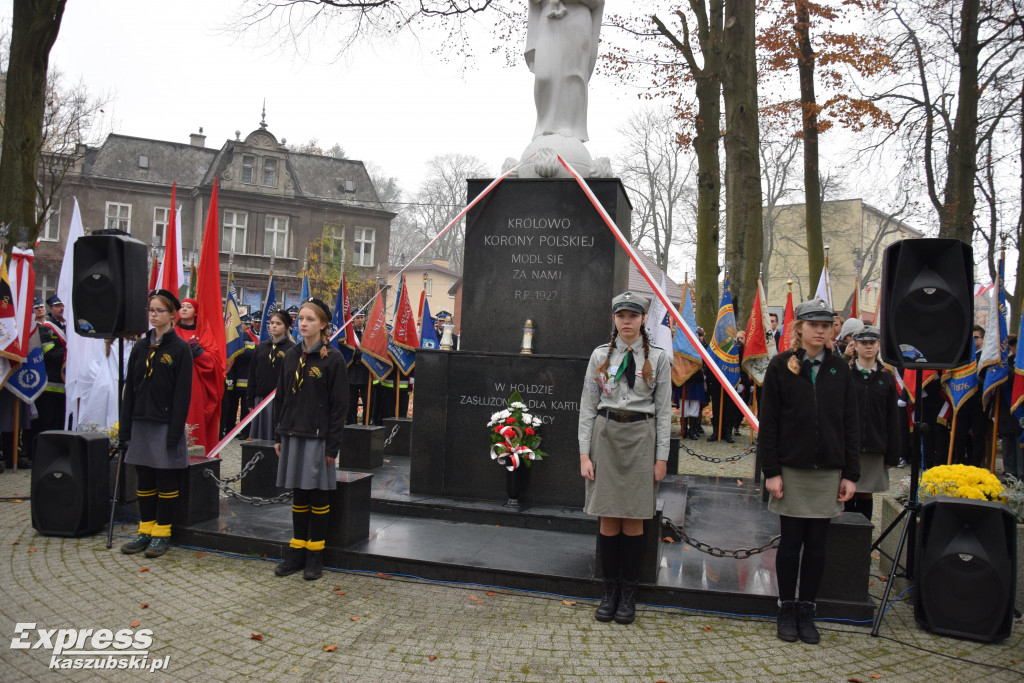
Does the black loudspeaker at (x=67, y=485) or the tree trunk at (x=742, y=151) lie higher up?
the tree trunk at (x=742, y=151)

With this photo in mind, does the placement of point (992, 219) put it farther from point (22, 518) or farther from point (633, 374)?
point (22, 518)

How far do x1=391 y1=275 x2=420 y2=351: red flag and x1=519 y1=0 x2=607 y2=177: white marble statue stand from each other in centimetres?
594

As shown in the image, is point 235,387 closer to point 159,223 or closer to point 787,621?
point 787,621

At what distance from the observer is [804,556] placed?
4.88 metres

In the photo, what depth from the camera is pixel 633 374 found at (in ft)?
16.5

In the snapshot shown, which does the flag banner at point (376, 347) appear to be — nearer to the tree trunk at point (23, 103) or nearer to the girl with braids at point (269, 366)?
the girl with braids at point (269, 366)

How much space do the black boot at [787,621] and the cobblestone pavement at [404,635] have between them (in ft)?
0.28

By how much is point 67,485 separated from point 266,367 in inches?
126

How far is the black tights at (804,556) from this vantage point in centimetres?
483

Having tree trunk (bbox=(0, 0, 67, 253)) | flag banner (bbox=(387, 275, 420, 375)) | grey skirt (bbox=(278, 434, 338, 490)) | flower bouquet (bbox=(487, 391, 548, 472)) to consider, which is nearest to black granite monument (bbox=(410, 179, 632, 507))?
flower bouquet (bbox=(487, 391, 548, 472))


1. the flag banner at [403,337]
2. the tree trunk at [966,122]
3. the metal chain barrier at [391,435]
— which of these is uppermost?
the tree trunk at [966,122]

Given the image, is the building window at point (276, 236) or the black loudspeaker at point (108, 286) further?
the building window at point (276, 236)

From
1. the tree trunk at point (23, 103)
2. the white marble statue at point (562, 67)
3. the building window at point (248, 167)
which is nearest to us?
the white marble statue at point (562, 67)

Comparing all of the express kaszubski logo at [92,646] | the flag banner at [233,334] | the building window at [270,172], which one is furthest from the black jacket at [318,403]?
the building window at [270,172]
